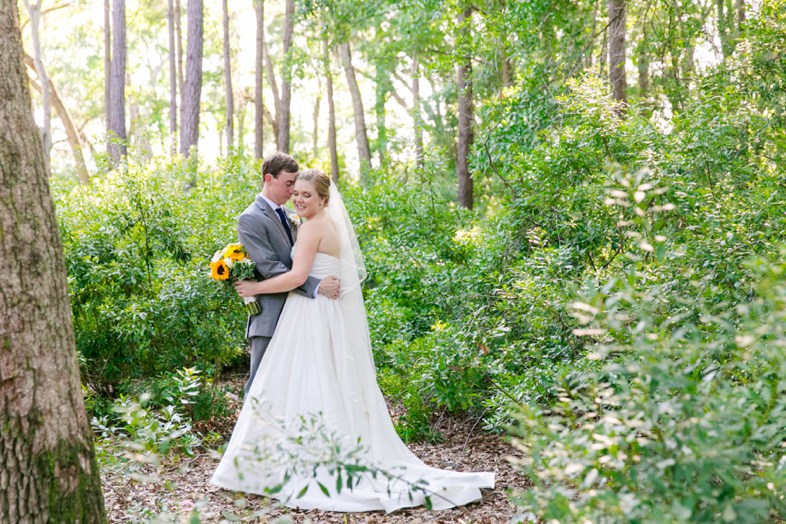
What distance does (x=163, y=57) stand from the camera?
35219 mm

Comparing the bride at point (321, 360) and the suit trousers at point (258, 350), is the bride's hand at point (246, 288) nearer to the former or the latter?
the bride at point (321, 360)

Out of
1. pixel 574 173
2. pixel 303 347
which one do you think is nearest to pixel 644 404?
pixel 303 347

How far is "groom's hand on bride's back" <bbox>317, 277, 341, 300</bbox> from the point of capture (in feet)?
15.3

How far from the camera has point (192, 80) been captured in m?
15.0

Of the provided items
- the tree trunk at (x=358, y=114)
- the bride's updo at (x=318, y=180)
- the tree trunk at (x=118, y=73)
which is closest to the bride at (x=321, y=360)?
the bride's updo at (x=318, y=180)

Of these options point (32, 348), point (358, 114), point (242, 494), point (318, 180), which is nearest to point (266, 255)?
point (318, 180)

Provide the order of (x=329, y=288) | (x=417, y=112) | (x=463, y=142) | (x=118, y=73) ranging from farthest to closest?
1. (x=417, y=112)
2. (x=118, y=73)
3. (x=463, y=142)
4. (x=329, y=288)

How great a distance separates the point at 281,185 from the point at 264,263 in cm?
63

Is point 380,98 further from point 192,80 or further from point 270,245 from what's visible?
point 270,245

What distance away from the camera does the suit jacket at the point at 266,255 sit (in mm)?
4688

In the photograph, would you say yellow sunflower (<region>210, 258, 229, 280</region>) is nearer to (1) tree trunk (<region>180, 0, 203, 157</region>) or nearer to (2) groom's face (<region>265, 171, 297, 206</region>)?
(2) groom's face (<region>265, 171, 297, 206</region>)

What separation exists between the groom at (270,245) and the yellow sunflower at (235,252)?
0.05 meters

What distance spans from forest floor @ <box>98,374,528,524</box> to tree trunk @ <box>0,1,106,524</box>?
46cm

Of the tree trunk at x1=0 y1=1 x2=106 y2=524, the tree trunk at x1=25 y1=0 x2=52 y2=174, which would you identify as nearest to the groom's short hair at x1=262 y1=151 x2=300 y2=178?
the tree trunk at x1=0 y1=1 x2=106 y2=524
